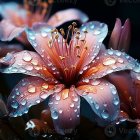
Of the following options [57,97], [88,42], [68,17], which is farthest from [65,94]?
[68,17]

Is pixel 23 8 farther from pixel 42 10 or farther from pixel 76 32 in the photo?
pixel 76 32

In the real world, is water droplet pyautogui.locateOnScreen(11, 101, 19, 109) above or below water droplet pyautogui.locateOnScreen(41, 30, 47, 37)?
below

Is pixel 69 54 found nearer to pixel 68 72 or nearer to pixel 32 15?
pixel 68 72

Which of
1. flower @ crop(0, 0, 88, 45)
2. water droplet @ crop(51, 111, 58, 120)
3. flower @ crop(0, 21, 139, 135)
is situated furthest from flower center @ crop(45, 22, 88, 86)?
flower @ crop(0, 0, 88, 45)

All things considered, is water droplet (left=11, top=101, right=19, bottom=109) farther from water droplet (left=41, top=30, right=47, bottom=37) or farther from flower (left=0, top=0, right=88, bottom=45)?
flower (left=0, top=0, right=88, bottom=45)

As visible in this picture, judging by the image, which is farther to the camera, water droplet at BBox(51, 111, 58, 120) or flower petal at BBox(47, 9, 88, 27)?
flower petal at BBox(47, 9, 88, 27)

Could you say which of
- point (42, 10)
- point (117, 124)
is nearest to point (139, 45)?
point (42, 10)

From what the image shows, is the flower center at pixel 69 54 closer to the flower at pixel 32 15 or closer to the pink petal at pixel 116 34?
the pink petal at pixel 116 34

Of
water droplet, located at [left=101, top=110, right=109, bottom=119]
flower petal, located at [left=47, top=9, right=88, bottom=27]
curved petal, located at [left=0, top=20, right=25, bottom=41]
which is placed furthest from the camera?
flower petal, located at [left=47, top=9, right=88, bottom=27]

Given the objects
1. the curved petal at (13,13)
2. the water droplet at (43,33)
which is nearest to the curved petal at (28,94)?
the water droplet at (43,33)
